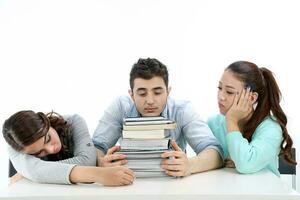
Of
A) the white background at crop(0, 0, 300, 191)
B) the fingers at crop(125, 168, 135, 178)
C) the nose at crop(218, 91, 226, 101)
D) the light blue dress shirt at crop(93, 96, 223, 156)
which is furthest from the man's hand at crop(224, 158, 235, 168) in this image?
the white background at crop(0, 0, 300, 191)

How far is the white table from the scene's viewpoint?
1.28 metres

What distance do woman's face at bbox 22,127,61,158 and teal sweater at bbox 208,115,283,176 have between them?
24.7 inches

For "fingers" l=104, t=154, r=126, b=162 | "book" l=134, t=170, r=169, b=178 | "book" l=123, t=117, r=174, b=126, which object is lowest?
"book" l=134, t=170, r=169, b=178

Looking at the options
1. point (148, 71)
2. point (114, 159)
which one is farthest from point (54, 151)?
point (148, 71)

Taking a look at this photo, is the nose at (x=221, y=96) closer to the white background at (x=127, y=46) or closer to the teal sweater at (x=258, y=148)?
the teal sweater at (x=258, y=148)

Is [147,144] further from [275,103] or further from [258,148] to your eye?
[275,103]

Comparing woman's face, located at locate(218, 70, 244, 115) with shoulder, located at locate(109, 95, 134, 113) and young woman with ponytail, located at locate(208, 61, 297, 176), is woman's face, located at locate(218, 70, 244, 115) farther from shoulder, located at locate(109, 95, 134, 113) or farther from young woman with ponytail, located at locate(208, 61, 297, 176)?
shoulder, located at locate(109, 95, 134, 113)

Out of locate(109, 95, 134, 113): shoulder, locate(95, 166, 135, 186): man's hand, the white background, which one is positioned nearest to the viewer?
locate(95, 166, 135, 186): man's hand

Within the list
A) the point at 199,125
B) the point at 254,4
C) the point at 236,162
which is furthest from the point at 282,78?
the point at 236,162

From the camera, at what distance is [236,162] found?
5.35 ft

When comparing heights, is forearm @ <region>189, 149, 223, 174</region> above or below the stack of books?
below

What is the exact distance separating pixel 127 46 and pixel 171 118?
1.30 metres

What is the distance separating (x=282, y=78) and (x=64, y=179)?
2087 millimetres

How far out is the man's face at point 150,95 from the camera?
1.87 metres
